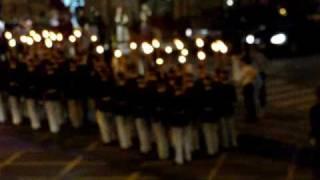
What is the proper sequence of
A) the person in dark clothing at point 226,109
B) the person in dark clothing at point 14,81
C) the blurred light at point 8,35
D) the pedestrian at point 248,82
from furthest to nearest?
the blurred light at point 8,35 → the person in dark clothing at point 14,81 → the pedestrian at point 248,82 → the person in dark clothing at point 226,109

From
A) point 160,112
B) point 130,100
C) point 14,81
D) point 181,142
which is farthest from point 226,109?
point 14,81

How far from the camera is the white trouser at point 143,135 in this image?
50.2ft

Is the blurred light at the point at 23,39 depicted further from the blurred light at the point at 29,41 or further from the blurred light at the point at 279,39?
the blurred light at the point at 279,39

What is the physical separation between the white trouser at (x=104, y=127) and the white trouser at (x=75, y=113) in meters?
1.11

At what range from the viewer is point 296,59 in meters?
24.8

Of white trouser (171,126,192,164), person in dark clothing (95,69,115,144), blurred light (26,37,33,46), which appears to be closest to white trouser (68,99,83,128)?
person in dark clothing (95,69,115,144)

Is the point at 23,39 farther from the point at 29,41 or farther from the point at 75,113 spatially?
the point at 75,113

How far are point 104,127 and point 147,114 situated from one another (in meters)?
1.49

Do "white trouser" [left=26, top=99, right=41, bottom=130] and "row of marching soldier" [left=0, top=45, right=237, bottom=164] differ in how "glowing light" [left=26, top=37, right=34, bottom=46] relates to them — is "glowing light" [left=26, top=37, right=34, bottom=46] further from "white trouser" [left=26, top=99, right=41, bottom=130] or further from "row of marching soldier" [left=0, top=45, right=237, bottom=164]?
"white trouser" [left=26, top=99, right=41, bottom=130]

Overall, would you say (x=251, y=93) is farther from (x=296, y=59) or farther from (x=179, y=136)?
(x=296, y=59)

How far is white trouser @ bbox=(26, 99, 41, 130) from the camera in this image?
1757 centimetres

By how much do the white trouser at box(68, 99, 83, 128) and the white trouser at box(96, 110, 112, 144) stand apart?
43.8 inches

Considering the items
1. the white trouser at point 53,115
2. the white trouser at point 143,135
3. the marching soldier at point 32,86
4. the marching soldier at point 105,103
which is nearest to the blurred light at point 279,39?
the white trouser at point 53,115

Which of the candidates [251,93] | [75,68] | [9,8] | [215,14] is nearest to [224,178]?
[251,93]
